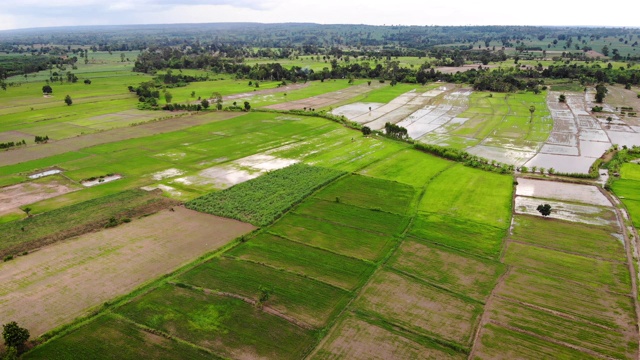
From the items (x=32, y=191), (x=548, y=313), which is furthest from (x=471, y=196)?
(x=32, y=191)

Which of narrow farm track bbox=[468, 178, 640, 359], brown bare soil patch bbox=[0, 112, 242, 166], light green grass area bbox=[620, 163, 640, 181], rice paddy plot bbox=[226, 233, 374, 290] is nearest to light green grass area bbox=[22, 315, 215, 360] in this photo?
rice paddy plot bbox=[226, 233, 374, 290]

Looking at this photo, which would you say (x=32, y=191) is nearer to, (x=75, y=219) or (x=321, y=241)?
(x=75, y=219)

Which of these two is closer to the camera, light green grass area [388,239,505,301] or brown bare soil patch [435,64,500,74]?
light green grass area [388,239,505,301]

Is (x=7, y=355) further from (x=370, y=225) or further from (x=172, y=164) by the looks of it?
(x=172, y=164)

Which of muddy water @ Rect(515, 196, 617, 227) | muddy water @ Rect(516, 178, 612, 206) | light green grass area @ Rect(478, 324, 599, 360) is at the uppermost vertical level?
muddy water @ Rect(516, 178, 612, 206)

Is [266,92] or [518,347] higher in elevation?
[266,92]

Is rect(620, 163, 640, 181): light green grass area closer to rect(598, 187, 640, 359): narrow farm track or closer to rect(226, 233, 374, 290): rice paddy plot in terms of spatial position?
rect(598, 187, 640, 359): narrow farm track
